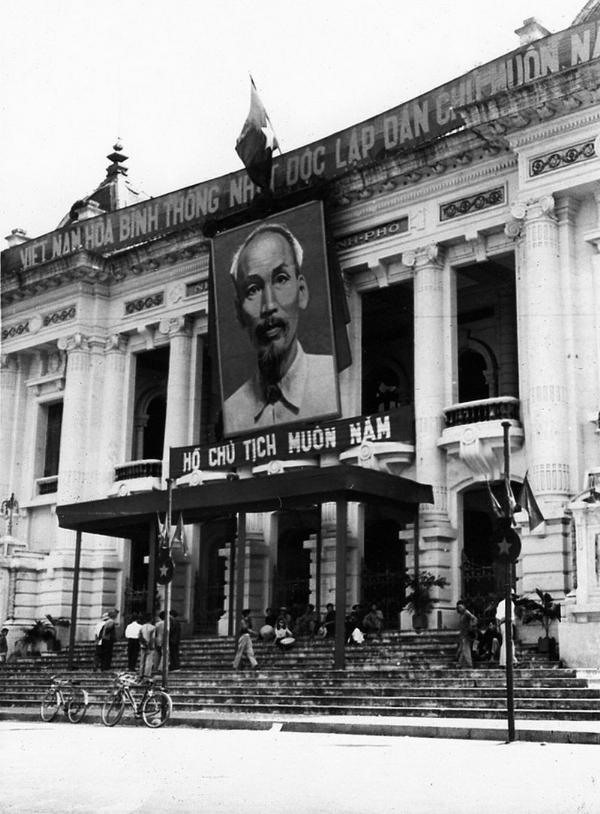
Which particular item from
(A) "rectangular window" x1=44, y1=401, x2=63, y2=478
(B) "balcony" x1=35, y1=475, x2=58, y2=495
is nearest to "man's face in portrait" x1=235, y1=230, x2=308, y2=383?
(B) "balcony" x1=35, y1=475, x2=58, y2=495

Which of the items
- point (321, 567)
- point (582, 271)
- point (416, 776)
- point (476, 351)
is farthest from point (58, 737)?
point (476, 351)

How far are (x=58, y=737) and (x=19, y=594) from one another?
61.9ft

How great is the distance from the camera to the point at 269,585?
30.6 metres

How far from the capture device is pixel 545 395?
2439cm

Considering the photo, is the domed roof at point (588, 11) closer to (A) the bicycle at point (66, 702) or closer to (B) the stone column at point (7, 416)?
(A) the bicycle at point (66, 702)

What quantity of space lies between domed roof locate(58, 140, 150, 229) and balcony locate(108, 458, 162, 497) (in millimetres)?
13538

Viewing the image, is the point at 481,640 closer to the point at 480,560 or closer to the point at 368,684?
the point at 368,684

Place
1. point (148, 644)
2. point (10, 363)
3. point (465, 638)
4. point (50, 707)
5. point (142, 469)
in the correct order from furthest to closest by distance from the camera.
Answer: point (10, 363) < point (142, 469) < point (148, 644) < point (465, 638) < point (50, 707)

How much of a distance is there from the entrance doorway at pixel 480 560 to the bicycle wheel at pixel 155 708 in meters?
7.93

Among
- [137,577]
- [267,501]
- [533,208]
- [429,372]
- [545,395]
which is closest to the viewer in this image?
[545,395]

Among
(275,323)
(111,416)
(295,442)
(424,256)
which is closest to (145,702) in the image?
(295,442)

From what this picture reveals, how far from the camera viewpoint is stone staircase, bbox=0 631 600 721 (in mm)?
17234

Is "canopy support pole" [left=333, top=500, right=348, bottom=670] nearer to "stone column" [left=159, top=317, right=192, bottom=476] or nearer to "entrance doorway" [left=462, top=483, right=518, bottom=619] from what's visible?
"entrance doorway" [left=462, top=483, right=518, bottom=619]

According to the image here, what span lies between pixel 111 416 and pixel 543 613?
17776mm
